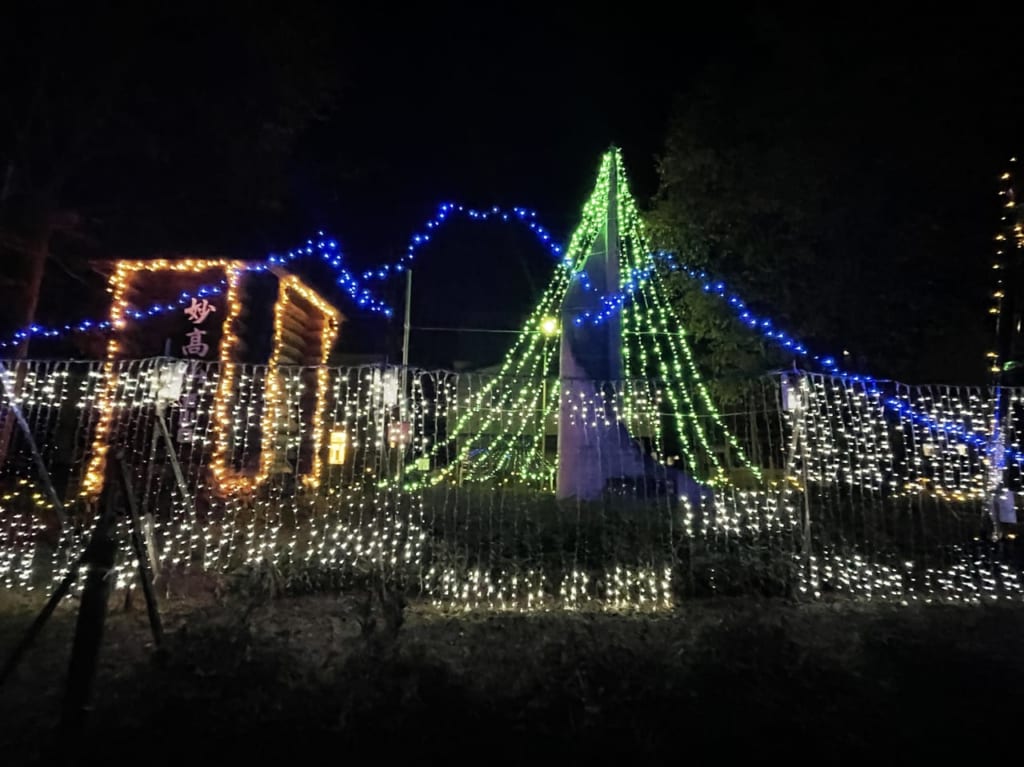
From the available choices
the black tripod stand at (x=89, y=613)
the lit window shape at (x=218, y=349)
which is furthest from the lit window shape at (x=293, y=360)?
the black tripod stand at (x=89, y=613)

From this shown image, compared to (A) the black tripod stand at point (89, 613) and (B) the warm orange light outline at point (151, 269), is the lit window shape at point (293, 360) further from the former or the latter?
(A) the black tripod stand at point (89, 613)

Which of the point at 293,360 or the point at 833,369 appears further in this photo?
the point at 293,360

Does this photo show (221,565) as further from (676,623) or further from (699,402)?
(699,402)

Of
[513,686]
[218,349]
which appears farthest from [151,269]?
[513,686]

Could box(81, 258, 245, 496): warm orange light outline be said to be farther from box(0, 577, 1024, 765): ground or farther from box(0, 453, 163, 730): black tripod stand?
box(0, 453, 163, 730): black tripod stand

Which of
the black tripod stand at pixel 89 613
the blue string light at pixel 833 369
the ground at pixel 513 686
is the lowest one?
the ground at pixel 513 686

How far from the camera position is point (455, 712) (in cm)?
385

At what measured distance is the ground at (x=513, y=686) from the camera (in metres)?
3.50

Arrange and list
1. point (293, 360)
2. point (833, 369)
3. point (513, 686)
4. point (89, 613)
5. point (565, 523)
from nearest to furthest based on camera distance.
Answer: point (89, 613), point (513, 686), point (565, 523), point (833, 369), point (293, 360)

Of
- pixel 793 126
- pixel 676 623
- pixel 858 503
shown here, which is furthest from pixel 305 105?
pixel 858 503

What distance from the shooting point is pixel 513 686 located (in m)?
4.23

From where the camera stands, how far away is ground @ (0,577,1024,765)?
11.5 ft

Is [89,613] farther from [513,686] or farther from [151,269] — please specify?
[151,269]

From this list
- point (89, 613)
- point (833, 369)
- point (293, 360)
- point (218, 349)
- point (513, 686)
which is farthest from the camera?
point (293, 360)
